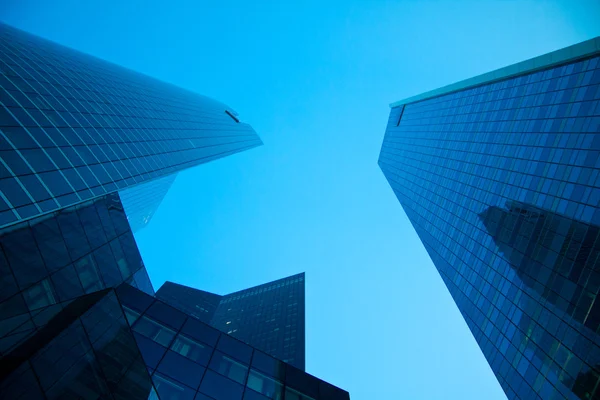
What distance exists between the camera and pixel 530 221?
43.0 meters

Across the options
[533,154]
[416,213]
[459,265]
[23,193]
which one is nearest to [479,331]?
[459,265]

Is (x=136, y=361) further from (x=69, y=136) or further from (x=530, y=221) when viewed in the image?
(x=530, y=221)

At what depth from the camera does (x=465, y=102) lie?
7200cm

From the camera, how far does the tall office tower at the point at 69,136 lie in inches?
893

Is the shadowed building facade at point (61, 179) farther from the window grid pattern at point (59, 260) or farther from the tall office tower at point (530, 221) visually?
the tall office tower at point (530, 221)

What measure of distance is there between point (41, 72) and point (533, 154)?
5297cm

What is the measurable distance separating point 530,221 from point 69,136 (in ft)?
149

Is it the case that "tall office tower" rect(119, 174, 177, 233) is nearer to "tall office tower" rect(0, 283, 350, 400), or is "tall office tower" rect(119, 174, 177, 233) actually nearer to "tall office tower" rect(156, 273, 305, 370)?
"tall office tower" rect(156, 273, 305, 370)

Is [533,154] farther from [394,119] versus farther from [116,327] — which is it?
[394,119]

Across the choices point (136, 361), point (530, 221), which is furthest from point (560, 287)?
point (136, 361)

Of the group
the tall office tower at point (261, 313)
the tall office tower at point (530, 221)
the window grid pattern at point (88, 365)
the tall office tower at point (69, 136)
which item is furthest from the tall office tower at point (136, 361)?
the tall office tower at point (261, 313)

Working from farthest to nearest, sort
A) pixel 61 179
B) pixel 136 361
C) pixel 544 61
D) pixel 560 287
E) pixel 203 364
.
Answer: pixel 544 61
pixel 560 287
pixel 61 179
pixel 203 364
pixel 136 361

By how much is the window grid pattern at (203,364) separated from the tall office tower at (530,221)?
76.0ft

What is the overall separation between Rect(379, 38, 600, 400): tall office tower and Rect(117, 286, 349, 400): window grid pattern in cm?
2317
